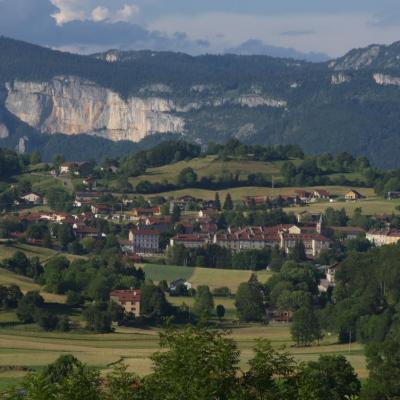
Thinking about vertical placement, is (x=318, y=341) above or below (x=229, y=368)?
below

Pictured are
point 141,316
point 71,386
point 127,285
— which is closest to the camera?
point 71,386

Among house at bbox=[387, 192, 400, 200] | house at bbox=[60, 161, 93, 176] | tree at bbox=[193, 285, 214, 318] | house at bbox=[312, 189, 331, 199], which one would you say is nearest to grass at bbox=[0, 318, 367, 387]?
tree at bbox=[193, 285, 214, 318]

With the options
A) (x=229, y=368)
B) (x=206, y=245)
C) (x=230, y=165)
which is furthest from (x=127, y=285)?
(x=230, y=165)

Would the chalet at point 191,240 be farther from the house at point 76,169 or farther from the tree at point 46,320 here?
the tree at point 46,320

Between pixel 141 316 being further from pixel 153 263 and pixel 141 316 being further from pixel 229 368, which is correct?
pixel 229 368

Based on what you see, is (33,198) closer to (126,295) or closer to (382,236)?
(382,236)

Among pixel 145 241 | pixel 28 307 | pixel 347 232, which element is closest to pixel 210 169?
pixel 347 232

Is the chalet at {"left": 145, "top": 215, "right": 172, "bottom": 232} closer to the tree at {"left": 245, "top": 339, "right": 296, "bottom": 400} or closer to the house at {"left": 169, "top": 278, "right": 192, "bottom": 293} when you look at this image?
the house at {"left": 169, "top": 278, "right": 192, "bottom": 293}
